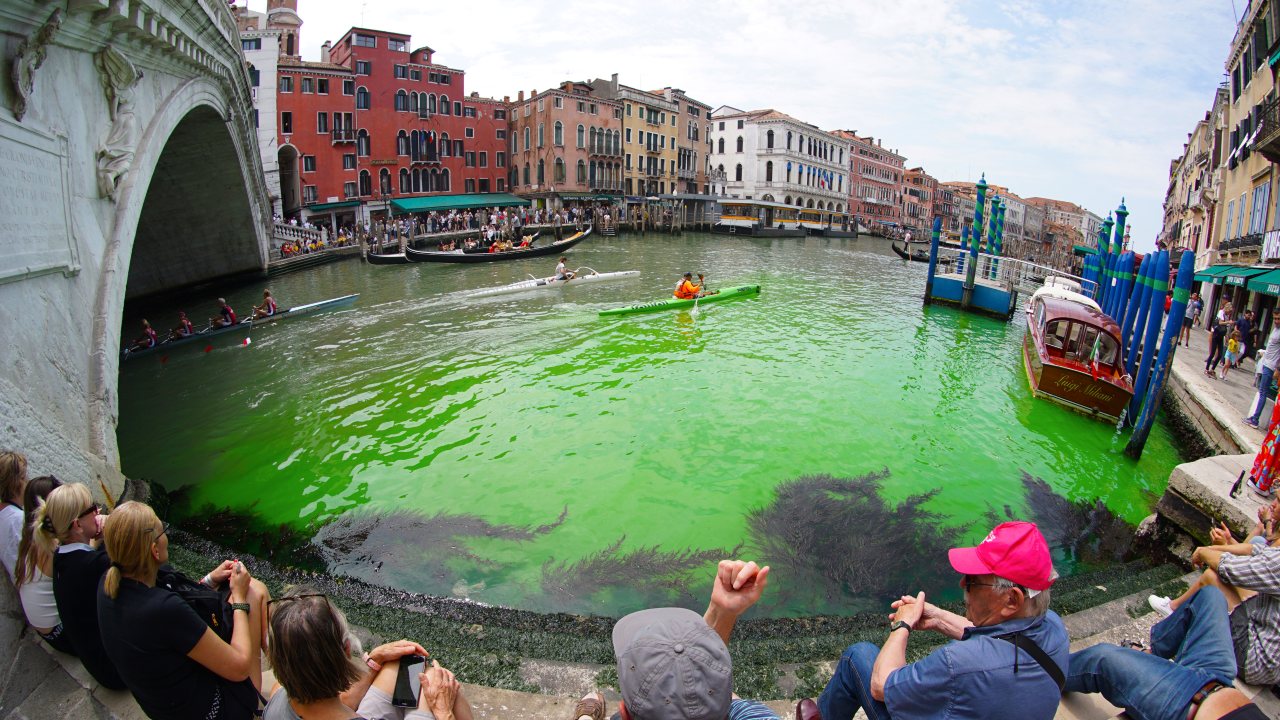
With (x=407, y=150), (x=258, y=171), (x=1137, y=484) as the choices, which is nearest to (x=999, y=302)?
(x=1137, y=484)

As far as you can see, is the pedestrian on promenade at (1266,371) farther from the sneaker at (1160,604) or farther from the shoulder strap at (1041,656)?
the shoulder strap at (1041,656)

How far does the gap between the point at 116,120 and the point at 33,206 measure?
3239 millimetres

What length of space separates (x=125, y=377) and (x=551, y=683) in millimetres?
12612

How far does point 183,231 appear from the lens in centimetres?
1967

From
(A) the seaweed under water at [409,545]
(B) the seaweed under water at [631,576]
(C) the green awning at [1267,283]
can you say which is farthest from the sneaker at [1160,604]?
(C) the green awning at [1267,283]

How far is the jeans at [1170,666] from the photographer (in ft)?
8.91

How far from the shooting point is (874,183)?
84188 millimetres

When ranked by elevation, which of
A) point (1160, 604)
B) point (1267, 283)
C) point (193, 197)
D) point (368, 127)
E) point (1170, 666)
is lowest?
point (1160, 604)

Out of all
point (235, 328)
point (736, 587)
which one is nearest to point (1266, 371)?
point (736, 587)

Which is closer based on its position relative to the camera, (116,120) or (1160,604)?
(1160,604)

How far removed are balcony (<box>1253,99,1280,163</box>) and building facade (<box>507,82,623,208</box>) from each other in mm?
37946

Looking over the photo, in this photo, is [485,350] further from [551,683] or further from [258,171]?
[258,171]

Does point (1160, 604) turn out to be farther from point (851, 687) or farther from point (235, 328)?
point (235, 328)

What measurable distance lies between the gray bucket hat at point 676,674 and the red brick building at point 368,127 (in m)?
39.7
